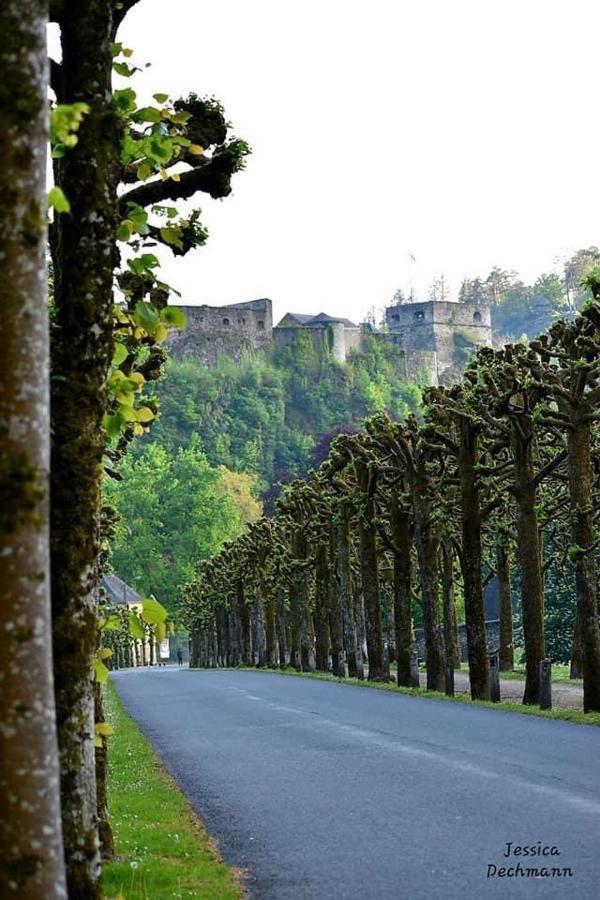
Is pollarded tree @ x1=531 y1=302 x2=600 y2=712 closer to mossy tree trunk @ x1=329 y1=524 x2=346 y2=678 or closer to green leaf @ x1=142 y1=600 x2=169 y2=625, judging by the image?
green leaf @ x1=142 y1=600 x2=169 y2=625

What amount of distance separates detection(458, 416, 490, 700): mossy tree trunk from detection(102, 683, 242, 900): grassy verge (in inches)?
479

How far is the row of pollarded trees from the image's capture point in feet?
85.6

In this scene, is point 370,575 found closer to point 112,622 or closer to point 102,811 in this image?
point 102,811

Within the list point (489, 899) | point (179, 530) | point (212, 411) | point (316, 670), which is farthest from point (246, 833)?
point (212, 411)

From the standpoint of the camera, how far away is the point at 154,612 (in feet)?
22.2

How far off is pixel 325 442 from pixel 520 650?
167 feet

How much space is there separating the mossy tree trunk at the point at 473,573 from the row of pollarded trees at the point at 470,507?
32mm

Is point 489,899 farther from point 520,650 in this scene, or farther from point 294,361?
point 294,361

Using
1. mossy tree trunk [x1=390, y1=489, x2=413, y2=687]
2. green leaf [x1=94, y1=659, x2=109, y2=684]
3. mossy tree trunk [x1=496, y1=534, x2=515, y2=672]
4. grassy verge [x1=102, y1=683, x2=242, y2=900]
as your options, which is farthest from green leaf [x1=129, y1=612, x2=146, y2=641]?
mossy tree trunk [x1=496, y1=534, x2=515, y2=672]

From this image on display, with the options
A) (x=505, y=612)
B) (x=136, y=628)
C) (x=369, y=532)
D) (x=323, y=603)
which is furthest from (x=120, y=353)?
(x=323, y=603)

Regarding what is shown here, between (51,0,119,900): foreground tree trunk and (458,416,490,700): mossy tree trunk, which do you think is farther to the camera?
(458,416,490,700): mossy tree trunk

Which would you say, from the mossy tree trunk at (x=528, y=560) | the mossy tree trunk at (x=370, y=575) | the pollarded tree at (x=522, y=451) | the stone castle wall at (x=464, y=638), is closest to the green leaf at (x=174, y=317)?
the pollarded tree at (x=522, y=451)

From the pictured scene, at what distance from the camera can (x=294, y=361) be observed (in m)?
196

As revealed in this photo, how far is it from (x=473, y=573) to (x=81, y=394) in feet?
80.9
